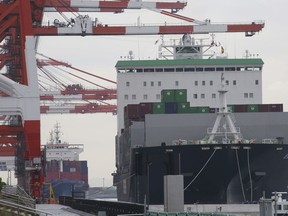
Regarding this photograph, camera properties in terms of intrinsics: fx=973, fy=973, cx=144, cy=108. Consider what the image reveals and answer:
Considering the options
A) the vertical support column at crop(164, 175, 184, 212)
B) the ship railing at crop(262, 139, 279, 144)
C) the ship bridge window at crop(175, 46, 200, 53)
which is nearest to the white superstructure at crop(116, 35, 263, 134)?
the ship bridge window at crop(175, 46, 200, 53)

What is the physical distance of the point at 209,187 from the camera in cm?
4494

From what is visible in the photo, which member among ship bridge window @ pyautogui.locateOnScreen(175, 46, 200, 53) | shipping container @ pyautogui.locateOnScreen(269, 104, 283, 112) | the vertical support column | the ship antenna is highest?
ship bridge window @ pyautogui.locateOnScreen(175, 46, 200, 53)

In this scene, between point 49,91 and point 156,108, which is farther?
point 49,91

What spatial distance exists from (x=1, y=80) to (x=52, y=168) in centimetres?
6697

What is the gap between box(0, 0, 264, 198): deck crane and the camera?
45781 mm

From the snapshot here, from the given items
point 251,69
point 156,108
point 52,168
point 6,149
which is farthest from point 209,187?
point 52,168

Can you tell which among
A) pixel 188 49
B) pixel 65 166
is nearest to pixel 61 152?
pixel 65 166

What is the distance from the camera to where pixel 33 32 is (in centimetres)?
4697

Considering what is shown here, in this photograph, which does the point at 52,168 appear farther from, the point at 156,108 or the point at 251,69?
the point at 156,108

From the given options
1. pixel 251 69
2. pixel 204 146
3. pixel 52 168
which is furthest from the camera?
pixel 52 168

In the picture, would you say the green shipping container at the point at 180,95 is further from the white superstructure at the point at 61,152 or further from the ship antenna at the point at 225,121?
the white superstructure at the point at 61,152

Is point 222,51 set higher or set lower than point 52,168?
higher

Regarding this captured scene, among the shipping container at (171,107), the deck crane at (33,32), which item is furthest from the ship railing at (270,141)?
the deck crane at (33,32)

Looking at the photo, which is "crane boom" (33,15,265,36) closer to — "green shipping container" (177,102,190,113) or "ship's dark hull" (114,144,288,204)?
"green shipping container" (177,102,190,113)
